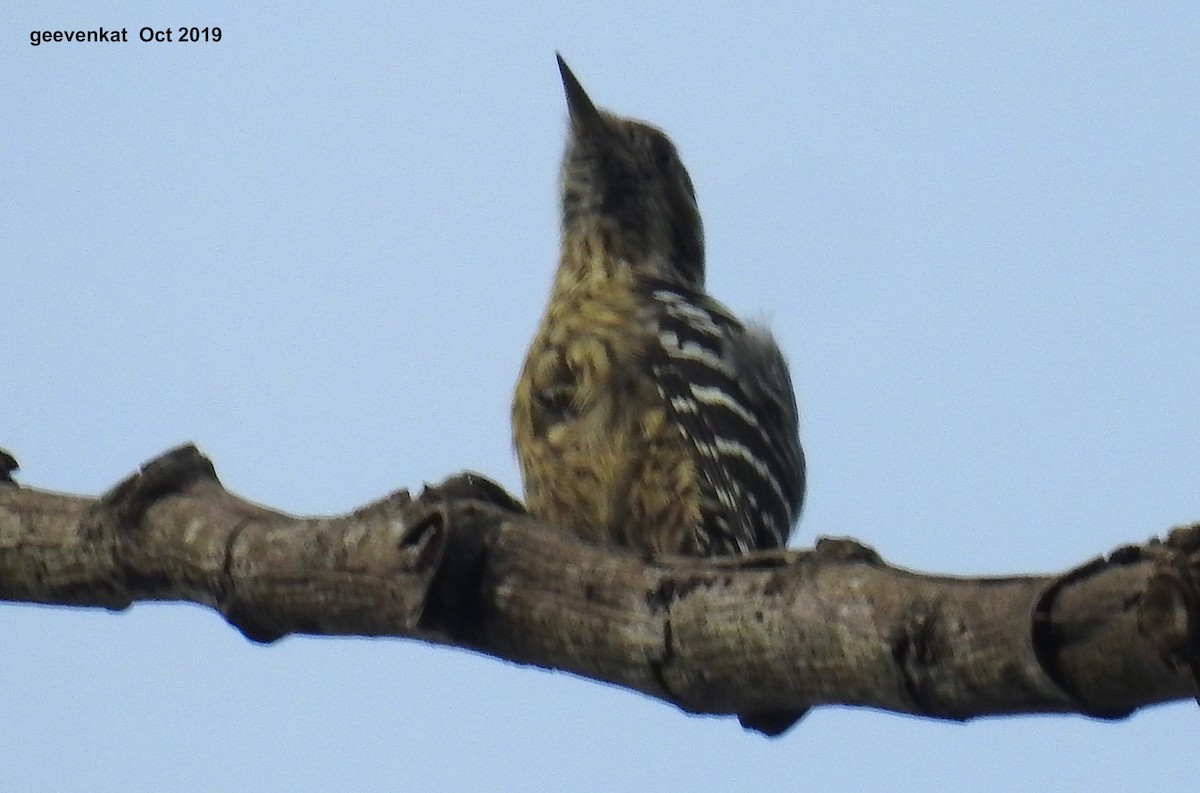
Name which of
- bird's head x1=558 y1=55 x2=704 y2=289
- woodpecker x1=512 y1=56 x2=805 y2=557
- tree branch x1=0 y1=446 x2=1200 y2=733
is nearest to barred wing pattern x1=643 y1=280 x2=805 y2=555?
woodpecker x1=512 y1=56 x2=805 y2=557

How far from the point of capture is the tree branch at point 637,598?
5.85 ft

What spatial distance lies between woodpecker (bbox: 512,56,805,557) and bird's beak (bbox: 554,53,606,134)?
0.07 feet

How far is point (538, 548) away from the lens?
2.62 metres

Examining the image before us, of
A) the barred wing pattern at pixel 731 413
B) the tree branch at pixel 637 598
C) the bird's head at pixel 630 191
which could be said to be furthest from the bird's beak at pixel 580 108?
the tree branch at pixel 637 598

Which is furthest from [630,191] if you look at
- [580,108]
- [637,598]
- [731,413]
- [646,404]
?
[637,598]

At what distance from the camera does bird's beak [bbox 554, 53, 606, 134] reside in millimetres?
6012

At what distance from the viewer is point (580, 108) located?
6.02 meters

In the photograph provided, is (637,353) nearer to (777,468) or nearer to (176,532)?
(777,468)

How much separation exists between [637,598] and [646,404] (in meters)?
2.19

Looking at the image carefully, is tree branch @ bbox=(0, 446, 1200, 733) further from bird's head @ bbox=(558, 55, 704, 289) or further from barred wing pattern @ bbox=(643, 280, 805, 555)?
bird's head @ bbox=(558, 55, 704, 289)

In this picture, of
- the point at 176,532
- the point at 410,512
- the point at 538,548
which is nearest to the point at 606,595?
the point at 538,548

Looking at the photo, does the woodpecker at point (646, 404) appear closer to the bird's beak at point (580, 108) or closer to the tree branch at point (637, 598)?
the bird's beak at point (580, 108)

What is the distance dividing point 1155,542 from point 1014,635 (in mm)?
220

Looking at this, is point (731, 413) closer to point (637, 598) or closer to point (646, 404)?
point (646, 404)
